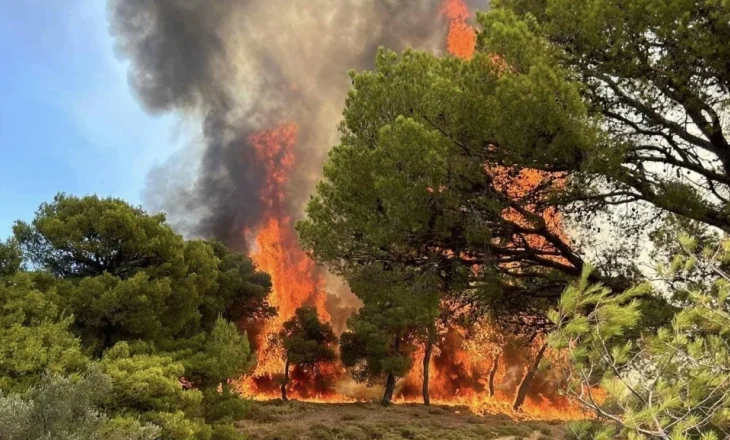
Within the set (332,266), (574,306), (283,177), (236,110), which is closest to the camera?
(574,306)

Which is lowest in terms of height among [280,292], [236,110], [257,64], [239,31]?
[280,292]

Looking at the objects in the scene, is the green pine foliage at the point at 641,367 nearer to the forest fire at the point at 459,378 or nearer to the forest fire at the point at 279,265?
the forest fire at the point at 459,378

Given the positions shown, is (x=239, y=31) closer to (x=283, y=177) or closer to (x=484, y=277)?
(x=283, y=177)

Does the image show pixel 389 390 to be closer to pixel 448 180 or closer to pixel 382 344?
pixel 382 344

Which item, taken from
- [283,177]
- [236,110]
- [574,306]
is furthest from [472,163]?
[236,110]

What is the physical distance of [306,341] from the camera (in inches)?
1319

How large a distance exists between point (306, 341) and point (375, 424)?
11300 mm

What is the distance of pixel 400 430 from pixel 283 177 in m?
43.7

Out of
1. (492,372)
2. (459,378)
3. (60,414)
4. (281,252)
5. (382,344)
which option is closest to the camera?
(60,414)

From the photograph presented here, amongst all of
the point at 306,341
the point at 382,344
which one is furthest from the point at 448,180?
the point at 306,341

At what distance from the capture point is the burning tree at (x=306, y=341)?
33312mm

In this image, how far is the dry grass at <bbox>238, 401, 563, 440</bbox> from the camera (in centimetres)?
2053

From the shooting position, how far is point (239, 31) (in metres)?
73.5

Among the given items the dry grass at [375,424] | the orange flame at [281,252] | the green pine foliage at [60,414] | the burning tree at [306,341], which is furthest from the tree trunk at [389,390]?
the green pine foliage at [60,414]
